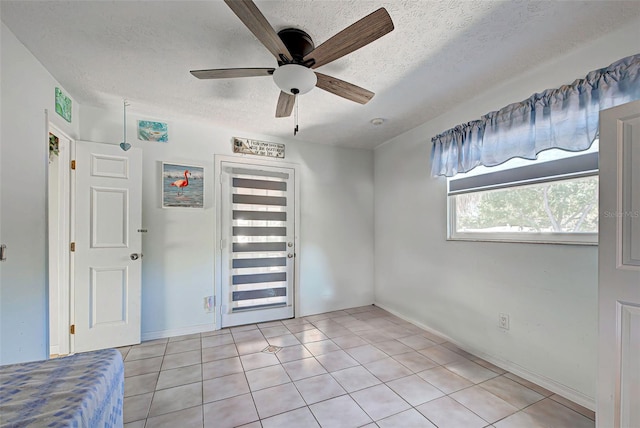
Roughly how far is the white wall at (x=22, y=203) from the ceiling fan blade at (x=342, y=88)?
1.86 m

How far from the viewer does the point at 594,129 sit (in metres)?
1.67

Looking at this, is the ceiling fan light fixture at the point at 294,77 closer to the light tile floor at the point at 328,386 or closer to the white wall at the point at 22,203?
the white wall at the point at 22,203

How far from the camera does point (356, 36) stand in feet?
4.50

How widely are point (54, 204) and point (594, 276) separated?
4.35 metres

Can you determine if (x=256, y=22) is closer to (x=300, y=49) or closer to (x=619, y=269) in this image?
(x=300, y=49)

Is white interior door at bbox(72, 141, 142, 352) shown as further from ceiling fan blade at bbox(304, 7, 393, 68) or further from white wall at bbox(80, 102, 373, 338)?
ceiling fan blade at bbox(304, 7, 393, 68)

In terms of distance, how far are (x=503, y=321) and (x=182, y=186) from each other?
11.2 feet

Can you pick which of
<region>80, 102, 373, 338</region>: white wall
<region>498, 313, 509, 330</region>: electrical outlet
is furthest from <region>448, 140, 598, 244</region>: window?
<region>80, 102, 373, 338</region>: white wall

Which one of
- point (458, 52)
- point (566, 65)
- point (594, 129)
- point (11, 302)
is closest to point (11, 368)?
point (11, 302)

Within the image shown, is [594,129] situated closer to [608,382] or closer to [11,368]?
[608,382]

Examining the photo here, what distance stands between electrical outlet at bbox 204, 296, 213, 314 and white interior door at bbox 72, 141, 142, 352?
2.12ft

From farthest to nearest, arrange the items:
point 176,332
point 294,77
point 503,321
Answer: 1. point 176,332
2. point 503,321
3. point 294,77

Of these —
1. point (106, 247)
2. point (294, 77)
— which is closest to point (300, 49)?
point (294, 77)

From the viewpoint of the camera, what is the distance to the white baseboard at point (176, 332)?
284 centimetres
